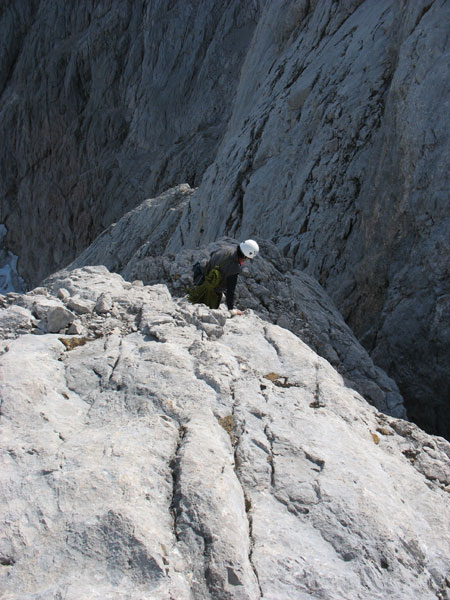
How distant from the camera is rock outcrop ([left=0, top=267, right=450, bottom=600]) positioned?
3.97 metres

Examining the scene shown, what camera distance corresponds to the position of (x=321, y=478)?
5.19 m

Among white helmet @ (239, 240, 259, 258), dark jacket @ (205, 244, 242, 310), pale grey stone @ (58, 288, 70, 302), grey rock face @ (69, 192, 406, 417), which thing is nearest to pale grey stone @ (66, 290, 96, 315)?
pale grey stone @ (58, 288, 70, 302)

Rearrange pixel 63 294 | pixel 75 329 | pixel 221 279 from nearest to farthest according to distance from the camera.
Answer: pixel 75 329
pixel 63 294
pixel 221 279

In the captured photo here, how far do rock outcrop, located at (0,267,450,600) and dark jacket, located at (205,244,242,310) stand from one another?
1544mm

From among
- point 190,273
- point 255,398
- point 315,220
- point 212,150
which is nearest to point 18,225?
point 212,150

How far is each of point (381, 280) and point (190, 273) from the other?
17.1 ft

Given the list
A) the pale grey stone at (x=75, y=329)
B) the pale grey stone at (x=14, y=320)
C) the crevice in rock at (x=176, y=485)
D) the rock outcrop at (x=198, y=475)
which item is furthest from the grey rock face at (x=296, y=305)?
the crevice in rock at (x=176, y=485)

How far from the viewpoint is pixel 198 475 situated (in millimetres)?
4742

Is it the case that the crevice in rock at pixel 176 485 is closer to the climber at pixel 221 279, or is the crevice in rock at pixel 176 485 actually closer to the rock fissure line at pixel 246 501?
the rock fissure line at pixel 246 501

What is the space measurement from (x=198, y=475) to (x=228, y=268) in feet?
15.3

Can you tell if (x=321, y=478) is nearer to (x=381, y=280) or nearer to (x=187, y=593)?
(x=187, y=593)

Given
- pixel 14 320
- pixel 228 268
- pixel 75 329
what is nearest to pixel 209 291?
pixel 228 268

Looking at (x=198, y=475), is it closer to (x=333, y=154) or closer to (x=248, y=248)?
(x=248, y=248)

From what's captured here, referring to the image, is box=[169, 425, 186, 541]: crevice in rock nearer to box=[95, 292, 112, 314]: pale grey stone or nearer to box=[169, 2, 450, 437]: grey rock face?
box=[95, 292, 112, 314]: pale grey stone
